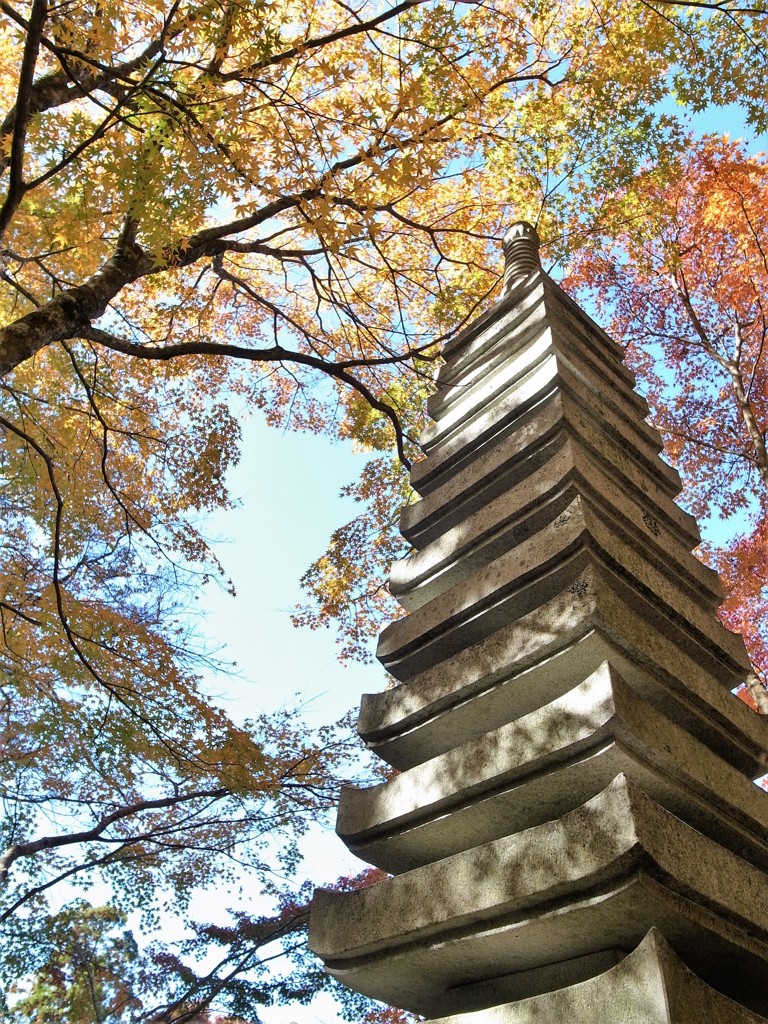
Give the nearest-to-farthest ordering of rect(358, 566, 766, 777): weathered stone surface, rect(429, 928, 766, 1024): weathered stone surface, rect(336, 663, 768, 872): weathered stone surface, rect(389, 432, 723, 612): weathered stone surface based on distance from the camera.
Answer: rect(429, 928, 766, 1024): weathered stone surface < rect(336, 663, 768, 872): weathered stone surface < rect(358, 566, 766, 777): weathered stone surface < rect(389, 432, 723, 612): weathered stone surface

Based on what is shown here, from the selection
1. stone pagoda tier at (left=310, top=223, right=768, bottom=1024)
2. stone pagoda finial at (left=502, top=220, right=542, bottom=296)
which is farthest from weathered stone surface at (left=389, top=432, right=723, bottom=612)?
stone pagoda finial at (left=502, top=220, right=542, bottom=296)

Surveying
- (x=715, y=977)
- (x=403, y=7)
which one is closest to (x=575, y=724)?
(x=715, y=977)

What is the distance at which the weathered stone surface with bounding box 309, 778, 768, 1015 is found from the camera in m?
2.42

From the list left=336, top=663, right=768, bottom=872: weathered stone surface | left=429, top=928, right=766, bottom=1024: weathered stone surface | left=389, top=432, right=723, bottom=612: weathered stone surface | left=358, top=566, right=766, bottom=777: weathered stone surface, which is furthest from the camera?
left=389, top=432, right=723, bottom=612: weathered stone surface

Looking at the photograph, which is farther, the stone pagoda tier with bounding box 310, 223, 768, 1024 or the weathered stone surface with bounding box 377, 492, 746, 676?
the weathered stone surface with bounding box 377, 492, 746, 676

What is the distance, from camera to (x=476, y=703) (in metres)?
3.55

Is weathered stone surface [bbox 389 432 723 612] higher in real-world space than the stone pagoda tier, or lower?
higher

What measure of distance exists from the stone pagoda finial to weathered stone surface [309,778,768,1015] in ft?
17.1

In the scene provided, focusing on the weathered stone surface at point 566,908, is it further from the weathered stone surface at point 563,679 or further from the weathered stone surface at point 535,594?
the weathered stone surface at point 535,594

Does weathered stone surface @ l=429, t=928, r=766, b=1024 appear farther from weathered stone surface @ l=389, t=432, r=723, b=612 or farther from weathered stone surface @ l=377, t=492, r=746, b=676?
weathered stone surface @ l=389, t=432, r=723, b=612

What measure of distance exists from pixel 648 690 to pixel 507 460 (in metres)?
1.69

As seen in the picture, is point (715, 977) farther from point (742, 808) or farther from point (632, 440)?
point (632, 440)

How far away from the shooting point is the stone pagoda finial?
23.4 ft

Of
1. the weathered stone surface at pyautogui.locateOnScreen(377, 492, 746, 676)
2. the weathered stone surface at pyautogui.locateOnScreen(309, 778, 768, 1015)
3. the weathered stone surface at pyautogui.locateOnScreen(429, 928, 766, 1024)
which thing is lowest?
the weathered stone surface at pyautogui.locateOnScreen(429, 928, 766, 1024)
